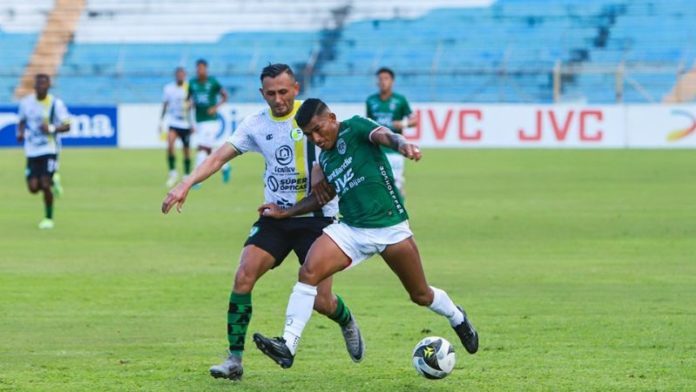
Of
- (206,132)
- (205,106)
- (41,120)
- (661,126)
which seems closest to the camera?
(41,120)

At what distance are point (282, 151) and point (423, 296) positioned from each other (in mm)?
1430

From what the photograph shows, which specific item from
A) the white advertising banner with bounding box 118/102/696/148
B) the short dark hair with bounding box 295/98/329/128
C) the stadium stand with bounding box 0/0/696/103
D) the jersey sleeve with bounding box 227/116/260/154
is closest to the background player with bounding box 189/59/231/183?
the white advertising banner with bounding box 118/102/696/148

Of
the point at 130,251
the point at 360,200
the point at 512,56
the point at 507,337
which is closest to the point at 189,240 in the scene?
the point at 130,251

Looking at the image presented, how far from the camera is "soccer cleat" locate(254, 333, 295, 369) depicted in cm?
847

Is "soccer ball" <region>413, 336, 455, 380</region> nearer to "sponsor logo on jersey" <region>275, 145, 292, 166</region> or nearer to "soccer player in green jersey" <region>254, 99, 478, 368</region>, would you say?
"soccer player in green jersey" <region>254, 99, 478, 368</region>

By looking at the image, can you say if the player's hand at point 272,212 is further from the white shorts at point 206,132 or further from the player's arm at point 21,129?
the white shorts at point 206,132

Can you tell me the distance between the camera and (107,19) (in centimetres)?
5094

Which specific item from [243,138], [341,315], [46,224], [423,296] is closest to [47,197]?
[46,224]

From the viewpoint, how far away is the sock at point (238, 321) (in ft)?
29.6

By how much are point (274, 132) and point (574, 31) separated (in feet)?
123

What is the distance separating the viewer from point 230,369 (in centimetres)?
884

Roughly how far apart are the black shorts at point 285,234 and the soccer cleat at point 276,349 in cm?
97

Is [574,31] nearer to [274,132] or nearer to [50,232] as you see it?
[50,232]

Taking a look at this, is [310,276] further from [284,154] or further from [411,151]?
[411,151]
